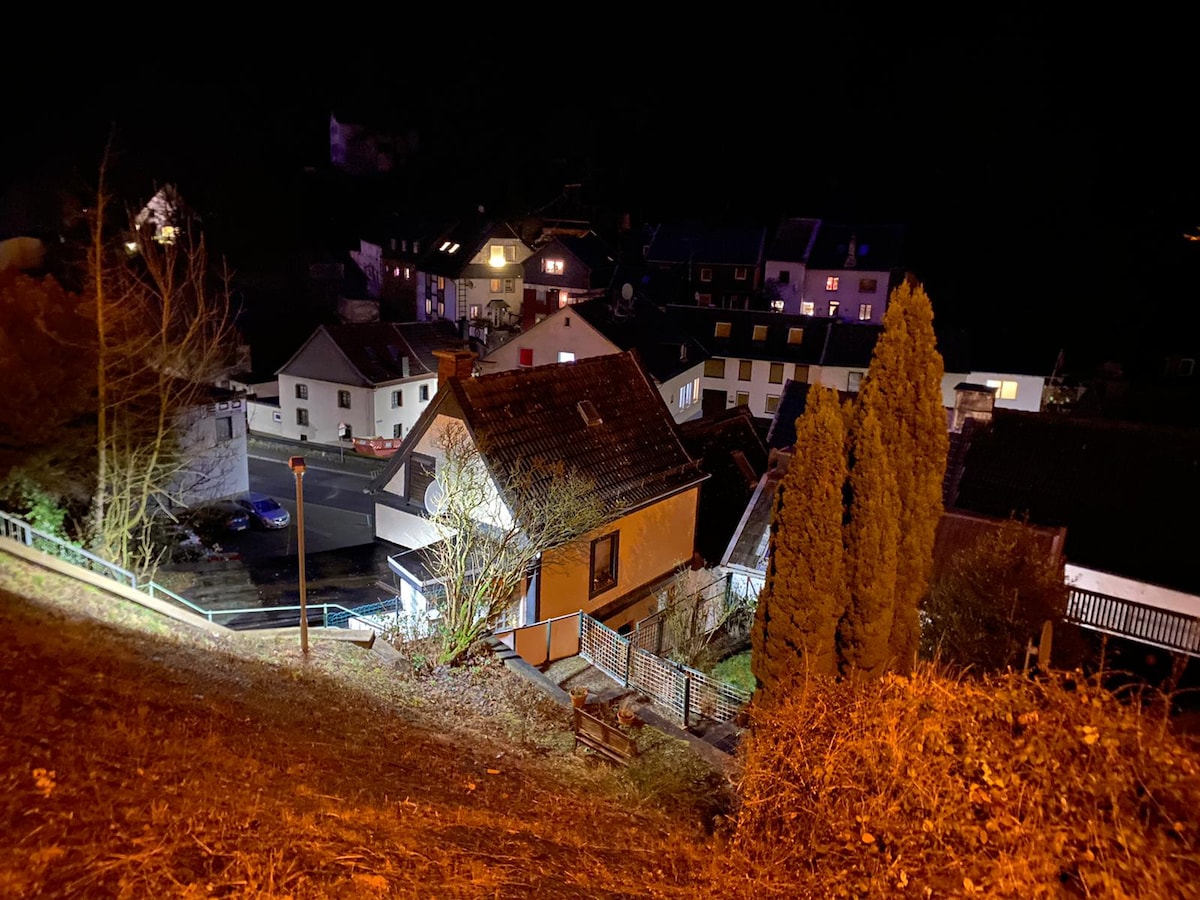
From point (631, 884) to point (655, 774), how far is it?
4.46m

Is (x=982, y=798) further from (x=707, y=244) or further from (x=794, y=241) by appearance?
(x=707, y=244)

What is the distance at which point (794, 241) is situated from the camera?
5969cm

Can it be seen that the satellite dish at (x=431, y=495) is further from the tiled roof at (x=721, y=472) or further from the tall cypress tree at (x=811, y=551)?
the tall cypress tree at (x=811, y=551)

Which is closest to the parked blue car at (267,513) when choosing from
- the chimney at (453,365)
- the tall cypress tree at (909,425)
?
the chimney at (453,365)

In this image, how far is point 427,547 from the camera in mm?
18406

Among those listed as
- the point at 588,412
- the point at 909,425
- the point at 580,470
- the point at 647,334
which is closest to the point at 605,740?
the point at 580,470

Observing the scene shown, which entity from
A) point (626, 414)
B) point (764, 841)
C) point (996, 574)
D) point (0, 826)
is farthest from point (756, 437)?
point (0, 826)

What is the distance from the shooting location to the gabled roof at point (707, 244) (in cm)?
6059

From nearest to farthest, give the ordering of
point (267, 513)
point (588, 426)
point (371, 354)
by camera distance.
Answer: point (588, 426) < point (267, 513) < point (371, 354)

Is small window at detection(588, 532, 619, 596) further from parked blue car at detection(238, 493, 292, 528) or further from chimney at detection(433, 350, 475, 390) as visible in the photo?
parked blue car at detection(238, 493, 292, 528)

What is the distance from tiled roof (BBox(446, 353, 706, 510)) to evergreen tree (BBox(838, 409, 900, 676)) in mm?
6415

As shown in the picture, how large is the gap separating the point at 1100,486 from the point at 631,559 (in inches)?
492

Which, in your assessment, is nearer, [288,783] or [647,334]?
[288,783]

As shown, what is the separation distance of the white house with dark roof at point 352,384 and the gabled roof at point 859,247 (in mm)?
30011
